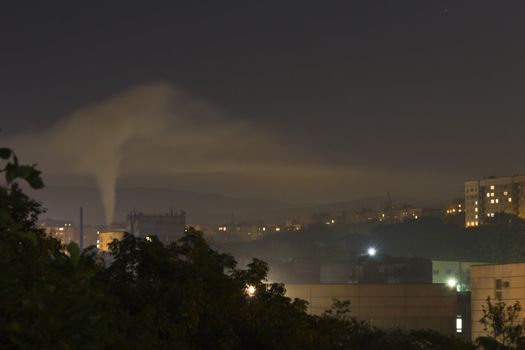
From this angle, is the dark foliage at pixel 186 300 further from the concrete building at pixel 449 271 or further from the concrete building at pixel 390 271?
the concrete building at pixel 449 271

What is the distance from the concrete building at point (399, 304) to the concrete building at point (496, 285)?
6.97ft

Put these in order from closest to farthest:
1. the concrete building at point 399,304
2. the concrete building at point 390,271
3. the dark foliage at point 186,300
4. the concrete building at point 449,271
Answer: the dark foliage at point 186,300 < the concrete building at point 399,304 < the concrete building at point 390,271 < the concrete building at point 449,271

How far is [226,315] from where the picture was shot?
23406 millimetres

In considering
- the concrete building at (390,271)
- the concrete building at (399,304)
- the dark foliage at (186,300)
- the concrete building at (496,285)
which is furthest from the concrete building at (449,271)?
the dark foliage at (186,300)

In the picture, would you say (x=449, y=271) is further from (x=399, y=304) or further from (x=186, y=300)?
(x=186, y=300)

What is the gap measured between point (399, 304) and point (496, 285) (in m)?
7.14

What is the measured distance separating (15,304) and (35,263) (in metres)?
4.78

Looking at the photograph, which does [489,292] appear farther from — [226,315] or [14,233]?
[14,233]

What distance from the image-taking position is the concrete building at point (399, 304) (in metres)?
72.3

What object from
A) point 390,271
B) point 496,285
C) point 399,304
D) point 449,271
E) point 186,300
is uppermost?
point 449,271

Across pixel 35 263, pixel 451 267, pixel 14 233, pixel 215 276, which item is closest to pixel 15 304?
pixel 14 233

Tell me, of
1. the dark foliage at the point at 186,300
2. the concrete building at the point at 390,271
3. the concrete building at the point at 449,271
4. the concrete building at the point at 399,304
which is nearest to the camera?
the dark foliage at the point at 186,300

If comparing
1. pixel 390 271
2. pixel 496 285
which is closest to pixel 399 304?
pixel 496 285

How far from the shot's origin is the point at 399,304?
7238 centimetres
